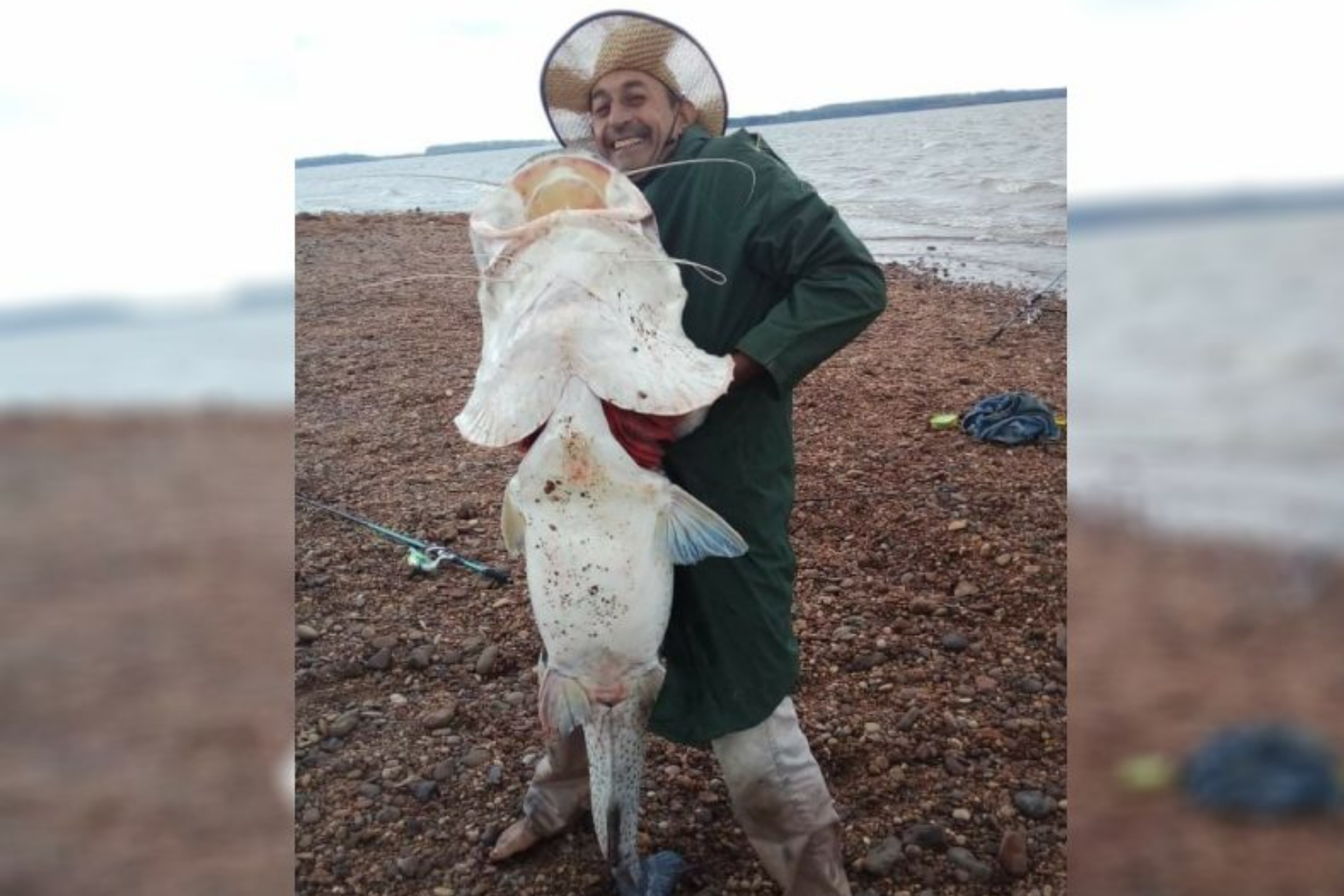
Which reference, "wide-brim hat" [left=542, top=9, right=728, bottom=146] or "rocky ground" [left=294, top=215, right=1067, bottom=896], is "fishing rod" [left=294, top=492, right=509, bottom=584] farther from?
"wide-brim hat" [left=542, top=9, right=728, bottom=146]

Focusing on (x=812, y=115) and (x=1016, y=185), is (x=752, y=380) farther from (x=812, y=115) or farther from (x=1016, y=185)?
(x=1016, y=185)

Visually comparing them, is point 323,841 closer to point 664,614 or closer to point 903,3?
point 664,614

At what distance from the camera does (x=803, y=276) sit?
4.57ft

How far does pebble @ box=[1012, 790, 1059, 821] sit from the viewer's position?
5.70ft

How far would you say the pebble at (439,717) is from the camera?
7.04 ft

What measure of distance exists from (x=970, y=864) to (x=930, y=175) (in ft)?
7.23

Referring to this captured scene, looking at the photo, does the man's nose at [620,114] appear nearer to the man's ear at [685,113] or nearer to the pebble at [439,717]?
the man's ear at [685,113]

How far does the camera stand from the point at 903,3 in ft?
5.98

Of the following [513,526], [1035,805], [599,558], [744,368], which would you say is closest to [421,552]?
[513,526]
